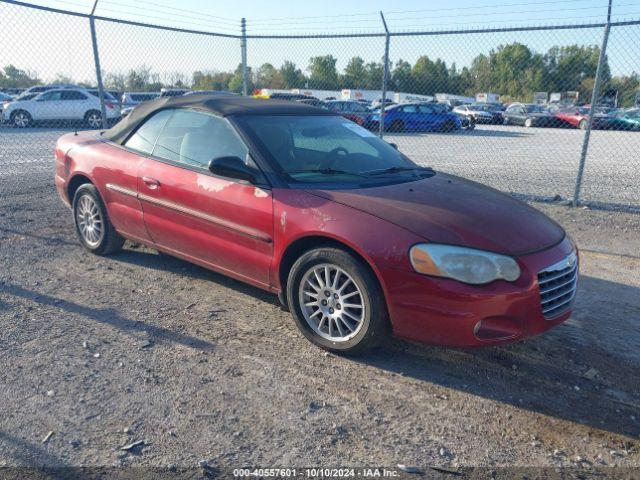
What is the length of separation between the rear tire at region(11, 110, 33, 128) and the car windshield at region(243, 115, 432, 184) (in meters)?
20.8

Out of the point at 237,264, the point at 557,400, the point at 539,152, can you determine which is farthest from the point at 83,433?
the point at 539,152

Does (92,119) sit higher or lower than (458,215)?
lower

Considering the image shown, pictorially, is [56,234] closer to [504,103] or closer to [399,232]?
[399,232]

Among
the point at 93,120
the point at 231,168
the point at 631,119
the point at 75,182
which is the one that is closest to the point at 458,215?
the point at 231,168

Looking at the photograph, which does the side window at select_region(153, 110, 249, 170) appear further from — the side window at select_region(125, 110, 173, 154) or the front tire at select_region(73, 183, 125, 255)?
the front tire at select_region(73, 183, 125, 255)

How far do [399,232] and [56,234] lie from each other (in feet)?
14.4

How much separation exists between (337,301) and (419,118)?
20827 mm

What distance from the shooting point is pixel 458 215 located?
3461 mm

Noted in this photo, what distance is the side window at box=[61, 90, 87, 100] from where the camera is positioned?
70.0ft

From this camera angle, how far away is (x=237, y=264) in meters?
4.06

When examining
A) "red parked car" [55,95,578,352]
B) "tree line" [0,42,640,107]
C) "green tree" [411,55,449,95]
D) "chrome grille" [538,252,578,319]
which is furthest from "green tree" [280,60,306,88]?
"chrome grille" [538,252,578,319]

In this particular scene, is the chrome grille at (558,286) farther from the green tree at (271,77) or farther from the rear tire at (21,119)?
the rear tire at (21,119)

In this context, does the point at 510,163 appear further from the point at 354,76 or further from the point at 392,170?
the point at 392,170

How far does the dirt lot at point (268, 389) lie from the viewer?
2662mm
